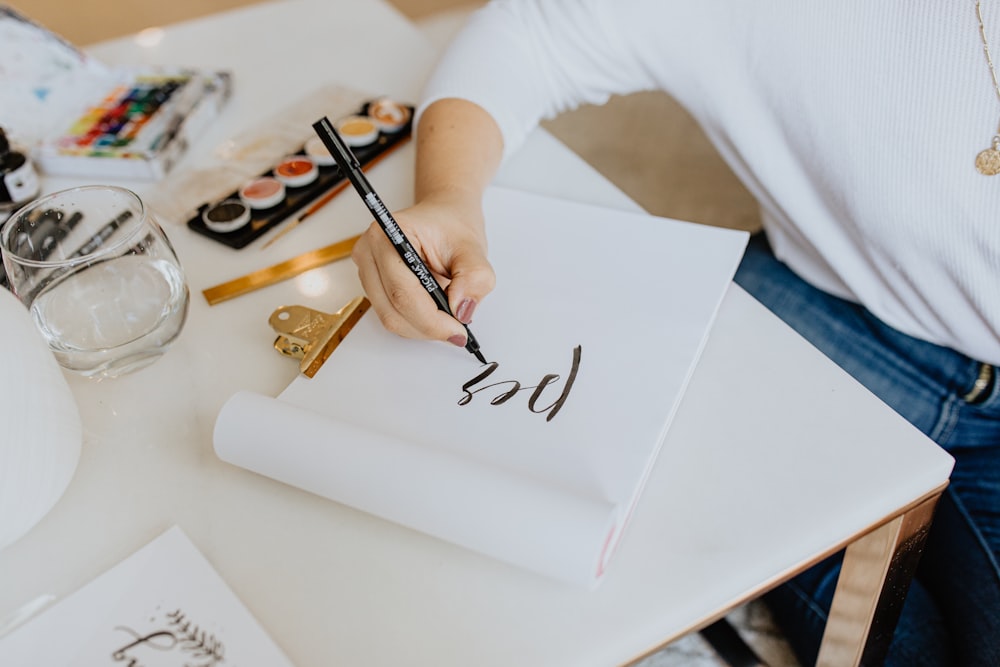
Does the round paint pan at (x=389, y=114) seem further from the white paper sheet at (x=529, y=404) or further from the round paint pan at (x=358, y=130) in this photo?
the white paper sheet at (x=529, y=404)

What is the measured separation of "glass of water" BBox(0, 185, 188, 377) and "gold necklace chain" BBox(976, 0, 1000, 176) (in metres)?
0.53

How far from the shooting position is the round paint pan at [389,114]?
71 centimetres

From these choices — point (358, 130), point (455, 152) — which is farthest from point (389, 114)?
point (455, 152)

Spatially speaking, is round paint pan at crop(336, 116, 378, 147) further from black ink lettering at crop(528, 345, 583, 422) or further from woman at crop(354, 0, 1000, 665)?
black ink lettering at crop(528, 345, 583, 422)

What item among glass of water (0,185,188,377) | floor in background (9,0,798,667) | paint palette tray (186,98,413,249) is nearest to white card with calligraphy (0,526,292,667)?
glass of water (0,185,188,377)

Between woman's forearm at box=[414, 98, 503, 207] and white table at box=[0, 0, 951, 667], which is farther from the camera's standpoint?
woman's forearm at box=[414, 98, 503, 207]

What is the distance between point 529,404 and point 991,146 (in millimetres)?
360

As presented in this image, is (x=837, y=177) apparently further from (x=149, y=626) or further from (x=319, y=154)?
(x=149, y=626)

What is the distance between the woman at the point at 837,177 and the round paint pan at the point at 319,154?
9cm

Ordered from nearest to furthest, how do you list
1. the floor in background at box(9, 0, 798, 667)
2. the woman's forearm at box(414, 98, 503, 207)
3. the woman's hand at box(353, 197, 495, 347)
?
the woman's hand at box(353, 197, 495, 347)
the woman's forearm at box(414, 98, 503, 207)
the floor in background at box(9, 0, 798, 667)

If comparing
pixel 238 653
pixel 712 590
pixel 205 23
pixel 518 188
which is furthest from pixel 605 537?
pixel 205 23

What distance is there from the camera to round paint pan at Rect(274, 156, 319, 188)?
0.65 metres

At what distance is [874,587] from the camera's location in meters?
0.50

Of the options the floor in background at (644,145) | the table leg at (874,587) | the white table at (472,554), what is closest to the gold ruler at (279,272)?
the white table at (472,554)
